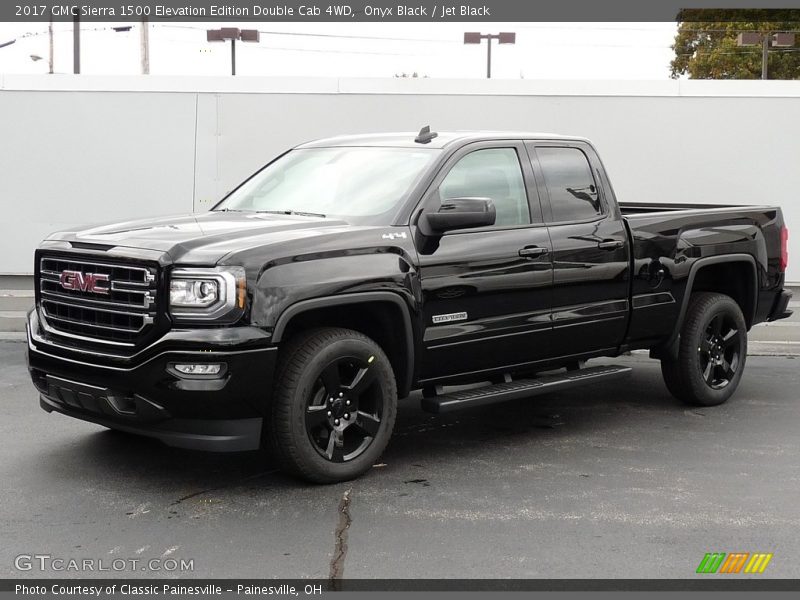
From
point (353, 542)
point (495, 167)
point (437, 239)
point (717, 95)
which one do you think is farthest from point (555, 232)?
point (717, 95)

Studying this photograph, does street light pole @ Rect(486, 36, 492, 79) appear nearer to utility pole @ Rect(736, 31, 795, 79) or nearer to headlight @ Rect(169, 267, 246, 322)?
utility pole @ Rect(736, 31, 795, 79)

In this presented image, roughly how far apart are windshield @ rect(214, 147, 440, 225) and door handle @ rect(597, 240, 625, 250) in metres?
1.35

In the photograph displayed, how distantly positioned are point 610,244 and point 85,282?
3.41 m

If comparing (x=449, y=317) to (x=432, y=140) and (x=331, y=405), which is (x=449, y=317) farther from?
(x=432, y=140)

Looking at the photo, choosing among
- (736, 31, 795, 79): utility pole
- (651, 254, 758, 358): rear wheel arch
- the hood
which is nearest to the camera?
the hood

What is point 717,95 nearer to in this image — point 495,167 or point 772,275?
point 772,275

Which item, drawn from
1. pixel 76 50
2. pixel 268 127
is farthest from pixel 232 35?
pixel 268 127

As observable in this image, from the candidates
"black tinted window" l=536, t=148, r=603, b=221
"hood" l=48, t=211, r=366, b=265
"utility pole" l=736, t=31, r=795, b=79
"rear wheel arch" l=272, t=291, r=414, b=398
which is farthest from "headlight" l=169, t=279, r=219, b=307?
"utility pole" l=736, t=31, r=795, b=79

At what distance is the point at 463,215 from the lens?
237 inches

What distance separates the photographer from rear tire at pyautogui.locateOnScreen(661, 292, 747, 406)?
25.6 feet

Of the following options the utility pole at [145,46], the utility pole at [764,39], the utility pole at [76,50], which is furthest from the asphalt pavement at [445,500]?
the utility pole at [764,39]

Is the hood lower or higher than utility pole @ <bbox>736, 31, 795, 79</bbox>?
lower

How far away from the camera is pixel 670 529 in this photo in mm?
5105

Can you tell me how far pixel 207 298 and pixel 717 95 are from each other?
31.4 feet
